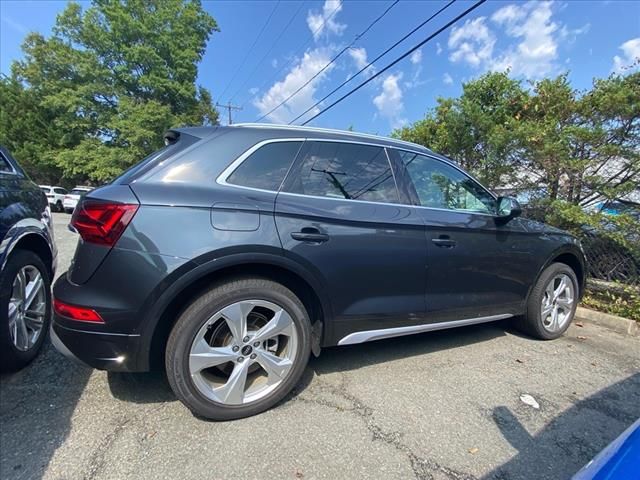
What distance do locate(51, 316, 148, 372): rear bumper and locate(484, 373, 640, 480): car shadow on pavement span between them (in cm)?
200

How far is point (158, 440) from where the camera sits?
1.97 metres

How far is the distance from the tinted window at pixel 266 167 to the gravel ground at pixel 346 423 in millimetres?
1448

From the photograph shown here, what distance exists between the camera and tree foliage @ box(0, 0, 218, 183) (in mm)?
22797

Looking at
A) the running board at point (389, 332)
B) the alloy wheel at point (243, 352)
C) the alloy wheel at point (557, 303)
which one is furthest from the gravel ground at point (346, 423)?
A: the alloy wheel at point (557, 303)

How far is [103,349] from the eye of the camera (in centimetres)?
195

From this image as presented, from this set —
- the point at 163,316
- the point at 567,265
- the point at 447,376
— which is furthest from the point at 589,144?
the point at 163,316

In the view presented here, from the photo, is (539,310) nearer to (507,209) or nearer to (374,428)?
(507,209)

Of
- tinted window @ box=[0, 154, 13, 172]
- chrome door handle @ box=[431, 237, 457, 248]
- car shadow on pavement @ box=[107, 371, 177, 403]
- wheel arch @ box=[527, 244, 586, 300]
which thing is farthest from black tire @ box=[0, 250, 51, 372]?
wheel arch @ box=[527, 244, 586, 300]

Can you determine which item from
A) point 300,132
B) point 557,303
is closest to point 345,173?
point 300,132

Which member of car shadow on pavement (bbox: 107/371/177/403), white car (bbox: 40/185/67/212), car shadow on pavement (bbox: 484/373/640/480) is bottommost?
white car (bbox: 40/185/67/212)

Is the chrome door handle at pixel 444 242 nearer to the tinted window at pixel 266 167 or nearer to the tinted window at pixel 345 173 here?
the tinted window at pixel 345 173

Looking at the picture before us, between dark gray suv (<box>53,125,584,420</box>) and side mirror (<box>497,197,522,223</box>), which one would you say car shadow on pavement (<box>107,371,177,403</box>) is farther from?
side mirror (<box>497,197,522,223</box>)

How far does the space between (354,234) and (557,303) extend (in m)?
2.65

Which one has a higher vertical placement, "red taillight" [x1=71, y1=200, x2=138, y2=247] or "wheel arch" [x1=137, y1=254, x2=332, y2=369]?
"red taillight" [x1=71, y1=200, x2=138, y2=247]
